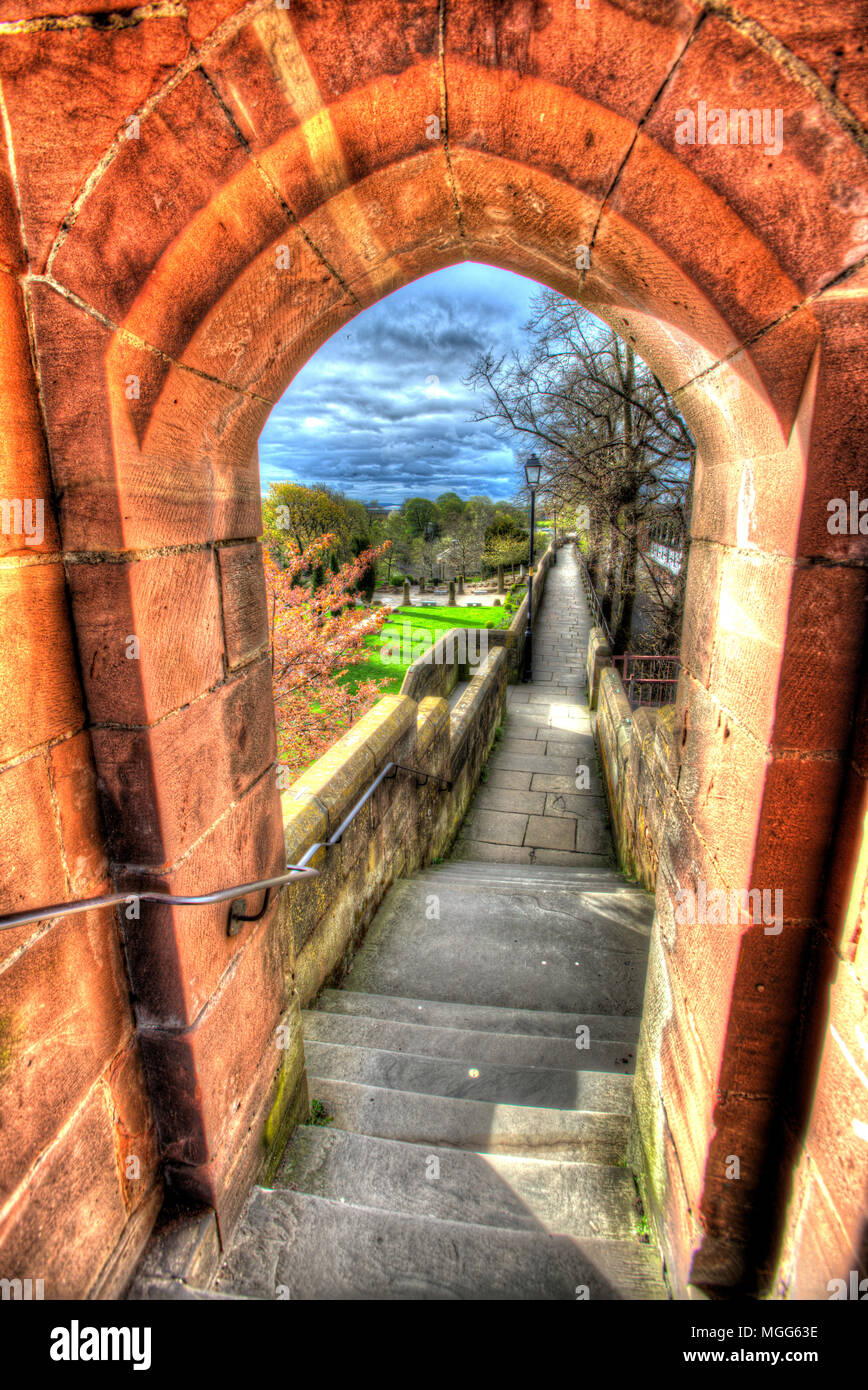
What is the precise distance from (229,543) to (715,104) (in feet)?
4.74

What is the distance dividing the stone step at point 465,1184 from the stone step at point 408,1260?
0.09 meters

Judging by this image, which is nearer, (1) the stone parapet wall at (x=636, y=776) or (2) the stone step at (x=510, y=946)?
(2) the stone step at (x=510, y=946)

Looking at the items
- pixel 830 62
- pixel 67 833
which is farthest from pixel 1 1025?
pixel 830 62

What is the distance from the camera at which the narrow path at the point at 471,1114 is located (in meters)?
1.97

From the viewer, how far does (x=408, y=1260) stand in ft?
6.50

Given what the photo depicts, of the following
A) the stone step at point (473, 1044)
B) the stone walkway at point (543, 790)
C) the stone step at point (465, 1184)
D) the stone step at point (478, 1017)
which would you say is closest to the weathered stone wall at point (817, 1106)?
the stone step at point (465, 1184)

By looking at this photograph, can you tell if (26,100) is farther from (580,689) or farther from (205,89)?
(580,689)

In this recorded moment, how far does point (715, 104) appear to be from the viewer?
116 cm

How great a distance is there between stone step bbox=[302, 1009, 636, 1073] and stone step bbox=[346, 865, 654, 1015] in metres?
0.63

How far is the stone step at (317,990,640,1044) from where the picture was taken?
133 inches

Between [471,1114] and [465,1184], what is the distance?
14.6 inches

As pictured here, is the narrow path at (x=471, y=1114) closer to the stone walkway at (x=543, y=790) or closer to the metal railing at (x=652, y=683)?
the stone walkway at (x=543, y=790)

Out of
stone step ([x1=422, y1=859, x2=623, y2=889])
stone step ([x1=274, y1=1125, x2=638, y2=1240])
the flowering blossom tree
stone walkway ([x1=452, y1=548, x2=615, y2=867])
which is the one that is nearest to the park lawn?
the flowering blossom tree

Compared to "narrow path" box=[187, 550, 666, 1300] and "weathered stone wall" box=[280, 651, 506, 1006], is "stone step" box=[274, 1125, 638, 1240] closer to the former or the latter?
"narrow path" box=[187, 550, 666, 1300]
